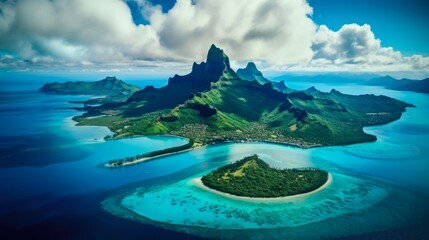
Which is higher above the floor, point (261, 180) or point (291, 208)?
point (261, 180)

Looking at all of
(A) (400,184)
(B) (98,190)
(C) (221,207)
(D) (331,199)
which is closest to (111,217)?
(B) (98,190)

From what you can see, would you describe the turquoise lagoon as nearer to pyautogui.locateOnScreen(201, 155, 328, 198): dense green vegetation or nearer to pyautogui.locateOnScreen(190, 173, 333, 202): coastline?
pyautogui.locateOnScreen(190, 173, 333, 202): coastline

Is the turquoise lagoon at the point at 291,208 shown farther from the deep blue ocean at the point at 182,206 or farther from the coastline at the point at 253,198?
the coastline at the point at 253,198

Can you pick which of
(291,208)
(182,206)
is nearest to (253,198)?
(291,208)

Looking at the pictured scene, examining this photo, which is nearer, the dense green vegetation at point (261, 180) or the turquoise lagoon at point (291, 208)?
the turquoise lagoon at point (291, 208)

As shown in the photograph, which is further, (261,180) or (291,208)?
(261,180)

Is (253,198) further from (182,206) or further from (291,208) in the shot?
(182,206)

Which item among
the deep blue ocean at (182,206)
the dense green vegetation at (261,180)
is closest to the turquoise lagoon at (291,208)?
the deep blue ocean at (182,206)

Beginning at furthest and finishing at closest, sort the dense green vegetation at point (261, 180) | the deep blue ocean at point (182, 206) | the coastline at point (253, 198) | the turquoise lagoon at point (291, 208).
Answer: the dense green vegetation at point (261, 180) < the coastline at point (253, 198) < the turquoise lagoon at point (291, 208) < the deep blue ocean at point (182, 206)

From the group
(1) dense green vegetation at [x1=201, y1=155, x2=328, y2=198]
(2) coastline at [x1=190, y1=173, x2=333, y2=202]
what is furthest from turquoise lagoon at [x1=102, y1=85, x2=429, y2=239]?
(1) dense green vegetation at [x1=201, y1=155, x2=328, y2=198]
